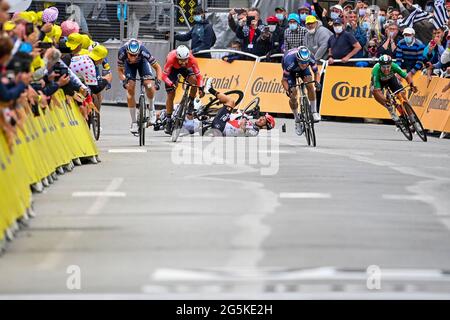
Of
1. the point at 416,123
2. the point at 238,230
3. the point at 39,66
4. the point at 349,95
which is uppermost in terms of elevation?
the point at 39,66

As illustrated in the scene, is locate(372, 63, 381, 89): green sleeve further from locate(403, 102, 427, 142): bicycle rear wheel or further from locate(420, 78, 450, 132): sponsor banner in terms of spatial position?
locate(420, 78, 450, 132): sponsor banner

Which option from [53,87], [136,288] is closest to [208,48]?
[53,87]

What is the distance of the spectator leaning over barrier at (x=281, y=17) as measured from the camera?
3325 centimetres

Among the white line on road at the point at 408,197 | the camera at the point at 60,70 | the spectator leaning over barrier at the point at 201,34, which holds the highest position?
the camera at the point at 60,70

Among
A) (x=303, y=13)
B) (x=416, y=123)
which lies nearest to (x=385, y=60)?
(x=416, y=123)

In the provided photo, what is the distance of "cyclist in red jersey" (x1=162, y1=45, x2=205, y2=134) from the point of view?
2462 cm

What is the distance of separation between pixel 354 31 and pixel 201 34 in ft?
12.8

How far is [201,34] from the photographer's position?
3403 cm

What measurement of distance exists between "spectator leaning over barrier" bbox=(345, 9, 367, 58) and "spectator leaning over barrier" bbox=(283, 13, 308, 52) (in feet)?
3.65

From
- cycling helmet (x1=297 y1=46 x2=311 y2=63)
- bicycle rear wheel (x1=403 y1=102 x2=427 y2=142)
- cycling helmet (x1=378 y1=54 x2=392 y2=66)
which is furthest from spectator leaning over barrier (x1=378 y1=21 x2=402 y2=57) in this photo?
cycling helmet (x1=297 y1=46 x2=311 y2=63)

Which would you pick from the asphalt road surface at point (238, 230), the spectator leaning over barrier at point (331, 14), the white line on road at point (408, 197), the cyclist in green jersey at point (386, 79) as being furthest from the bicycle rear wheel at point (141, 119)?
the spectator leaning over barrier at point (331, 14)

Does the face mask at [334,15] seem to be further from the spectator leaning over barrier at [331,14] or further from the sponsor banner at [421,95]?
the sponsor banner at [421,95]

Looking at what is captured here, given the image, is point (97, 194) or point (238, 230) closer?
point (238, 230)

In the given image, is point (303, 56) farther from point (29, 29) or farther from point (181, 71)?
point (29, 29)
